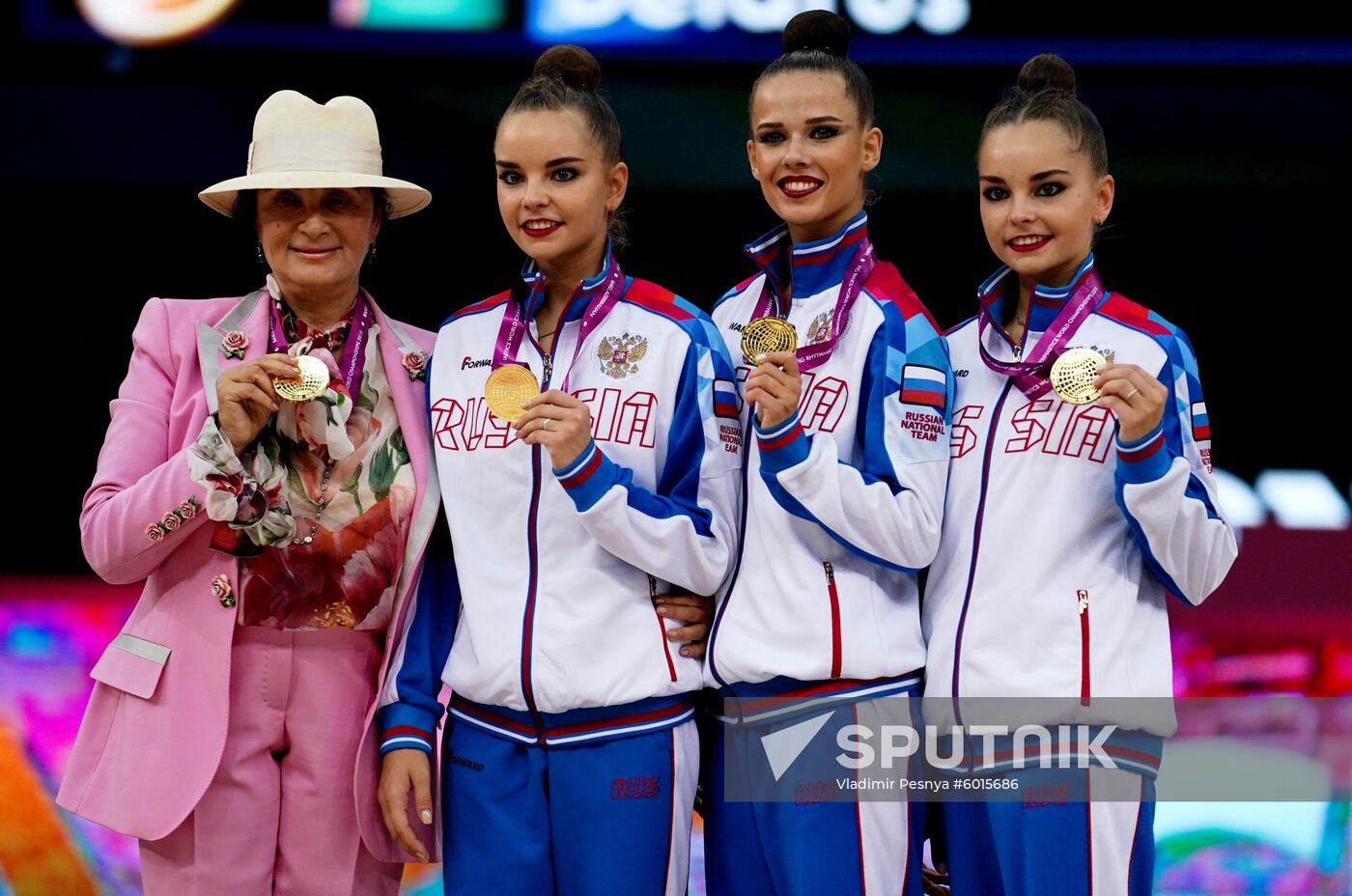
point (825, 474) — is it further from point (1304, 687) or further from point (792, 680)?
point (1304, 687)

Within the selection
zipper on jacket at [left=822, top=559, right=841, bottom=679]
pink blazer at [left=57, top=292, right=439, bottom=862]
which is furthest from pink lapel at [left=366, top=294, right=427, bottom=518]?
zipper on jacket at [left=822, top=559, right=841, bottom=679]

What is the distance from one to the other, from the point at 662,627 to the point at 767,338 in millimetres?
509

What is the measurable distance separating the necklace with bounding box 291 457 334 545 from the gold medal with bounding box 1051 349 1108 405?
121cm

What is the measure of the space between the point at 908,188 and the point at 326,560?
12.0 feet

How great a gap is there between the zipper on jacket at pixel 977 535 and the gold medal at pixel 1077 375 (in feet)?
0.49

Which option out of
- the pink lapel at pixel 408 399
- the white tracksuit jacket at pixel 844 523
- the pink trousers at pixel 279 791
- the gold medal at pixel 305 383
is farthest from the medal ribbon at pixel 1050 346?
the pink trousers at pixel 279 791

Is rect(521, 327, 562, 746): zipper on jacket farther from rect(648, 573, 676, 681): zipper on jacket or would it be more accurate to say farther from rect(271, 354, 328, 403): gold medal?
rect(271, 354, 328, 403): gold medal

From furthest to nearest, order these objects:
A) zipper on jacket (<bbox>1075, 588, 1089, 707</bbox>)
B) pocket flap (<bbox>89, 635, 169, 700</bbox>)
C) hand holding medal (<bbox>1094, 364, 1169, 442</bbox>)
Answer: pocket flap (<bbox>89, 635, 169, 700</bbox>) → zipper on jacket (<bbox>1075, 588, 1089, 707</bbox>) → hand holding medal (<bbox>1094, 364, 1169, 442</bbox>)

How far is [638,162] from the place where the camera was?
579 cm

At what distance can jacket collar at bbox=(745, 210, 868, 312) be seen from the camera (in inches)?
106

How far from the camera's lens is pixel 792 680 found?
8.35 feet

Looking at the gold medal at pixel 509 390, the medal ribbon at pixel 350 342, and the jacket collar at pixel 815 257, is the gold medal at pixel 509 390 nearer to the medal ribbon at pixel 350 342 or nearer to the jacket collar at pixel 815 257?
the medal ribbon at pixel 350 342

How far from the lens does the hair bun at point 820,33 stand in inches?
109

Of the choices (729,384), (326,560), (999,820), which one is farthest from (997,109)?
(326,560)
